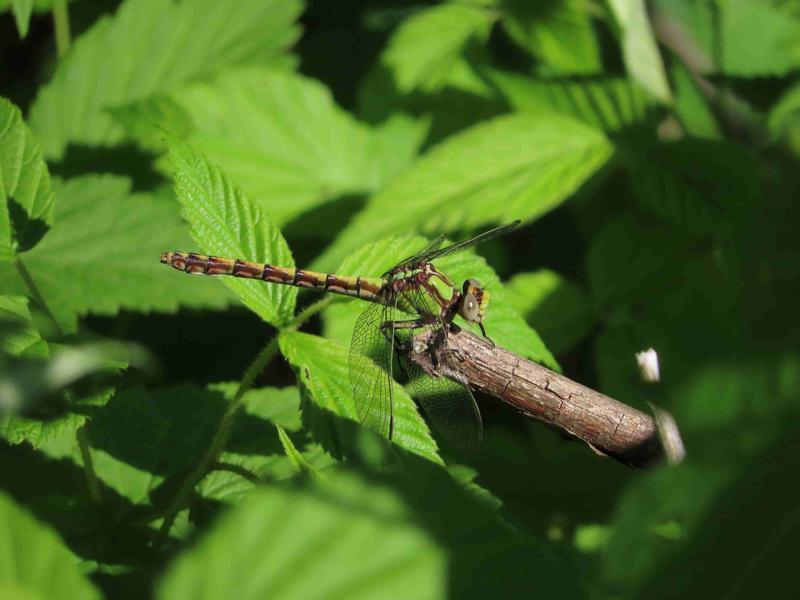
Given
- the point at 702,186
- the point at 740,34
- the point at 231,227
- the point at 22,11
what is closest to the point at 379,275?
the point at 231,227

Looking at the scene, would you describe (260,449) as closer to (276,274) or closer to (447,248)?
(276,274)

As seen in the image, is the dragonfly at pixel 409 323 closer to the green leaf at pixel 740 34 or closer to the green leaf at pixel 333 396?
the green leaf at pixel 333 396

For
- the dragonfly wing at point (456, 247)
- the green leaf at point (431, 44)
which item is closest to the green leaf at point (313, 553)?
the dragonfly wing at point (456, 247)

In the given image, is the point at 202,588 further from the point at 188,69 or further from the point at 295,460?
the point at 188,69

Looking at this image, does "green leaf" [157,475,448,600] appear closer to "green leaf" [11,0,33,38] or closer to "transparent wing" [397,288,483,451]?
"transparent wing" [397,288,483,451]

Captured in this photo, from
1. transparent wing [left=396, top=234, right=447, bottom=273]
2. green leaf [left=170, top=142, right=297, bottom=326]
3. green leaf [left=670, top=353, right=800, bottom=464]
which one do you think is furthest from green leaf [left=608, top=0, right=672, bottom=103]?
green leaf [left=670, top=353, right=800, bottom=464]

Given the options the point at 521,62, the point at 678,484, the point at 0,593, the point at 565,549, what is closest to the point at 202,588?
the point at 0,593

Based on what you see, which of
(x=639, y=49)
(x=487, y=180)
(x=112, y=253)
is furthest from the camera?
(x=639, y=49)
